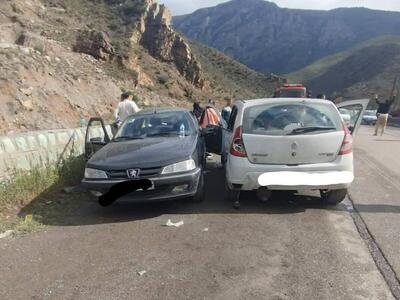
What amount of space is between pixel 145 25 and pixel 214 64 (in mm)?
28333

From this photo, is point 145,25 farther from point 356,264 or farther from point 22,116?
point 356,264

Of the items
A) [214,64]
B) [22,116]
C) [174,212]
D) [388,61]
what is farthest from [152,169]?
[388,61]

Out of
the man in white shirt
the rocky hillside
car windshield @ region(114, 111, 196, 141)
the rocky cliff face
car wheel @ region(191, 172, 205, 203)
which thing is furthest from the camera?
the rocky cliff face

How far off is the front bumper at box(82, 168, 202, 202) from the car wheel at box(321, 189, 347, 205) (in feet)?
6.51

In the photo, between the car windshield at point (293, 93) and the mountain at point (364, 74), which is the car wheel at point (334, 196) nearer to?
the car windshield at point (293, 93)

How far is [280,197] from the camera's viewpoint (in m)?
7.22

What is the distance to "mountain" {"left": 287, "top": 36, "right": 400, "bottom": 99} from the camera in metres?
95.6

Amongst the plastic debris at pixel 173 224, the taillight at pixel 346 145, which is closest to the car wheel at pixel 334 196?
the taillight at pixel 346 145

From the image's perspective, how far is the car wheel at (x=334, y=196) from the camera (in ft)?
21.4

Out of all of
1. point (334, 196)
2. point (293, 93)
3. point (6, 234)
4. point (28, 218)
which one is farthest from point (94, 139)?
point (293, 93)

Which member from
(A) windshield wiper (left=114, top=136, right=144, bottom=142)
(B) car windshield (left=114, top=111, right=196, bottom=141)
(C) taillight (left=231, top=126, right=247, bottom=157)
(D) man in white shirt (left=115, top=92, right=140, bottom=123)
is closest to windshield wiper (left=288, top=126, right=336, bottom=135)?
(C) taillight (left=231, top=126, right=247, bottom=157)

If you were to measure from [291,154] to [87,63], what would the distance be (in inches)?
1049

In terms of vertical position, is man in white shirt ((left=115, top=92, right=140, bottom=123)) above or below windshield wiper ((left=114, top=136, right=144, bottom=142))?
below

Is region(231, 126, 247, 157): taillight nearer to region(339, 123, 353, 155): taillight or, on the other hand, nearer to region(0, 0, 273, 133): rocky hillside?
region(339, 123, 353, 155): taillight
